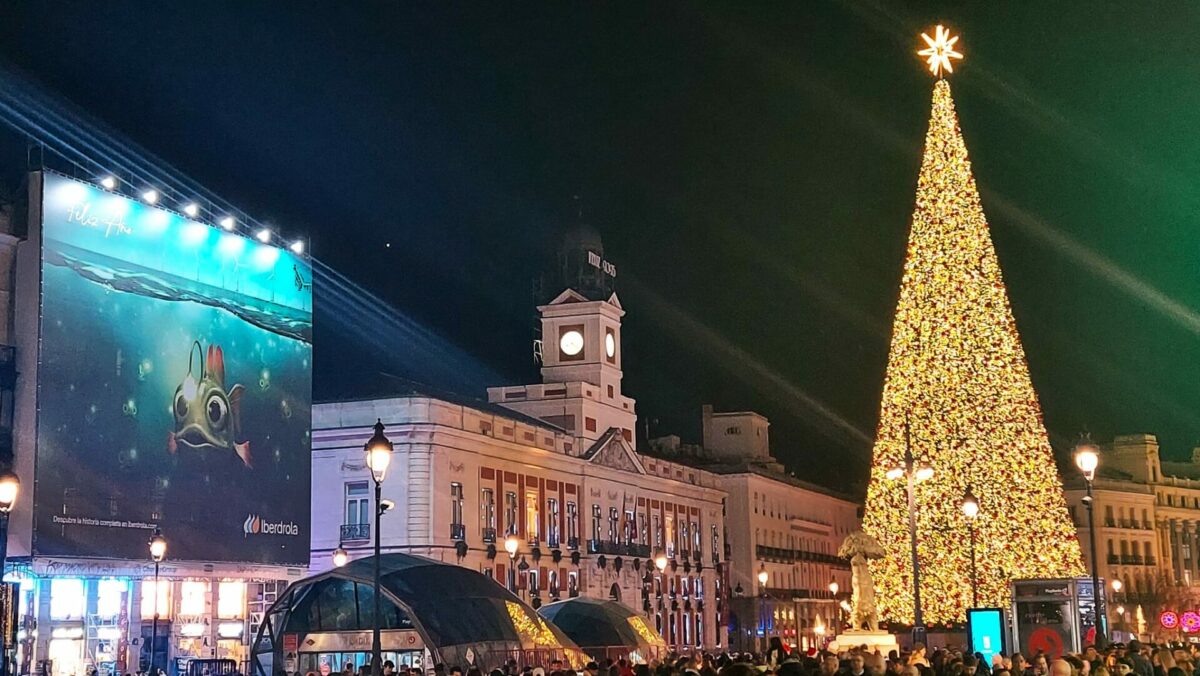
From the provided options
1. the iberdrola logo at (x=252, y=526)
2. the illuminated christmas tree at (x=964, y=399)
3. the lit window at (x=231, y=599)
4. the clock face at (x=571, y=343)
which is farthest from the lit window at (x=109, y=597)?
the clock face at (x=571, y=343)

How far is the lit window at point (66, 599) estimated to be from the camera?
41.8 metres

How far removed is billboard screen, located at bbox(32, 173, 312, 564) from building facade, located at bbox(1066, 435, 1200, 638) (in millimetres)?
69566

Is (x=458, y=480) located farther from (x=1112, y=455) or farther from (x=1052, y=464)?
(x=1112, y=455)

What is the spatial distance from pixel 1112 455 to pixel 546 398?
63.8 metres

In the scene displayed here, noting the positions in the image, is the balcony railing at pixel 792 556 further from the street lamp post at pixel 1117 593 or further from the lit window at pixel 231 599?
the lit window at pixel 231 599

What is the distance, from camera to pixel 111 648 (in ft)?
143

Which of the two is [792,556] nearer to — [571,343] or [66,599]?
[571,343]

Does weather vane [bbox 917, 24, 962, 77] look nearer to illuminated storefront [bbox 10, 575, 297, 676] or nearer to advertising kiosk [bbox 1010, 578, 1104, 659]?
advertising kiosk [bbox 1010, 578, 1104, 659]

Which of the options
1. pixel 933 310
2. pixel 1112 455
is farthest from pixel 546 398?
pixel 1112 455

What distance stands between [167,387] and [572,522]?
96.7 ft

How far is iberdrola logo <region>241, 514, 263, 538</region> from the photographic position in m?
48.0

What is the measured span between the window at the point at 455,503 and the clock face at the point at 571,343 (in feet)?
62.6

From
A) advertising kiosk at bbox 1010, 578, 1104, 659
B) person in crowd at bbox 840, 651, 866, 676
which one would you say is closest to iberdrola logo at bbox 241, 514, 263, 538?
advertising kiosk at bbox 1010, 578, 1104, 659

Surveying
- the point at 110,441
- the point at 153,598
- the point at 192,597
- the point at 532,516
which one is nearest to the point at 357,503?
the point at 192,597
